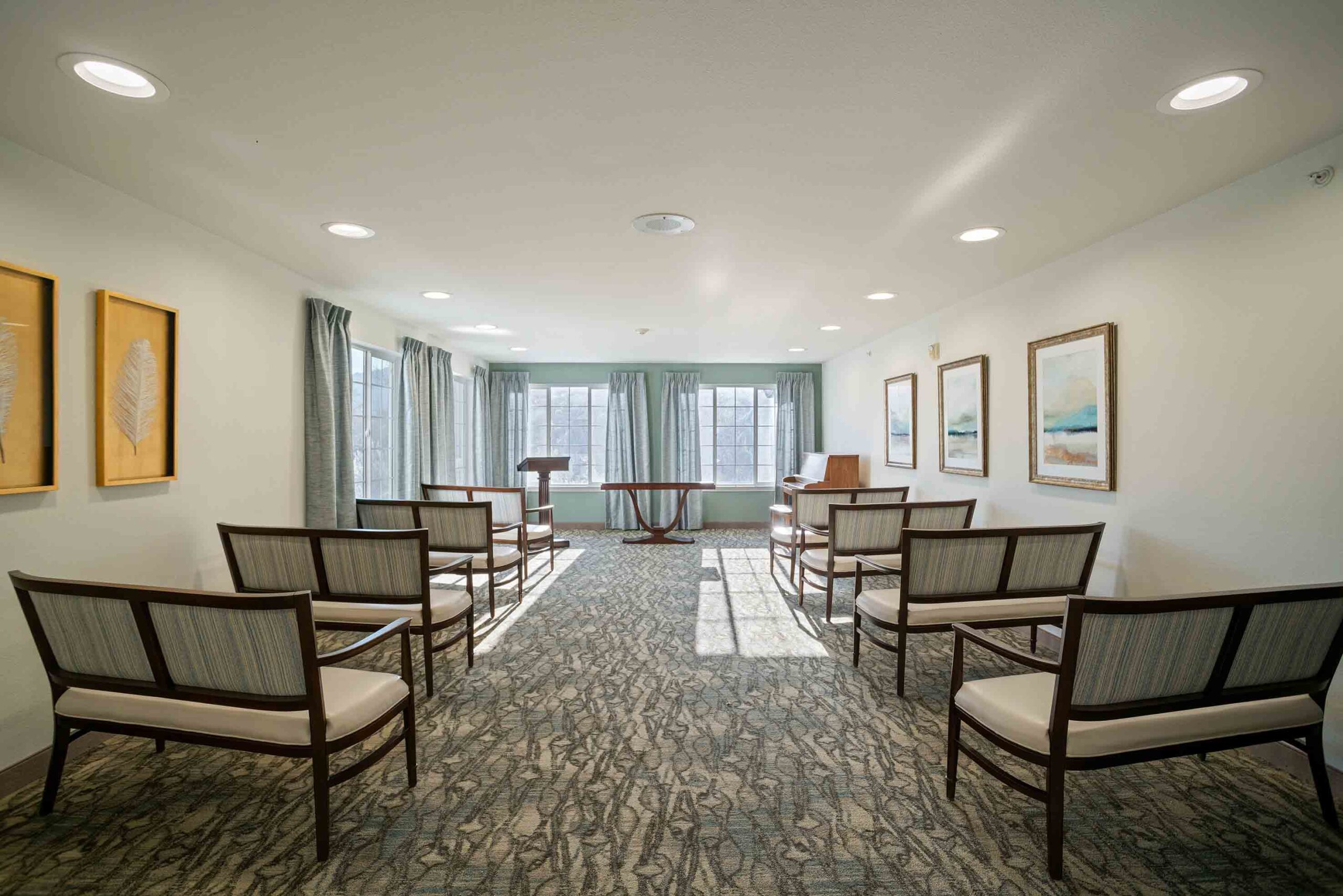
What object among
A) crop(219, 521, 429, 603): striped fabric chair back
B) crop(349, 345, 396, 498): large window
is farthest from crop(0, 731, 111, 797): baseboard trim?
crop(349, 345, 396, 498): large window

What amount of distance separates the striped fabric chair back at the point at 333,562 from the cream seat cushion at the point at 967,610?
2348mm

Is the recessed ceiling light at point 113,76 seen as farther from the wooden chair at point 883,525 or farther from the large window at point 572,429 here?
the large window at point 572,429

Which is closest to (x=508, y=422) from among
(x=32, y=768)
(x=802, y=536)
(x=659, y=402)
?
(x=659, y=402)

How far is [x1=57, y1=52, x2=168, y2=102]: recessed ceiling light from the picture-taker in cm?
170

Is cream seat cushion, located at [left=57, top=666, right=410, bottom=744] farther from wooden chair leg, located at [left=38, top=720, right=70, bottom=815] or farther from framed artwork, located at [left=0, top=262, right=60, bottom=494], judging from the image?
framed artwork, located at [left=0, top=262, right=60, bottom=494]

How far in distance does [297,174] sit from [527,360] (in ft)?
19.9

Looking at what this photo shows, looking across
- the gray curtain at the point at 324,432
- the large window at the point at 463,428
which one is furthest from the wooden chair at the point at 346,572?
the large window at the point at 463,428

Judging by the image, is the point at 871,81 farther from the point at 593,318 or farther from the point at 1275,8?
the point at 593,318

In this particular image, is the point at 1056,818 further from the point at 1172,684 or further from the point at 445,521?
the point at 445,521

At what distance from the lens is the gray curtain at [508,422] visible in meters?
8.43

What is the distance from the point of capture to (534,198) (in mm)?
2666

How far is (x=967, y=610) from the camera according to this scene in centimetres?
300

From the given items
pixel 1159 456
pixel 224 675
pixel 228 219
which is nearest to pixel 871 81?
pixel 1159 456

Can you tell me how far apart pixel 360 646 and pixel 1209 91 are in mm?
3268
